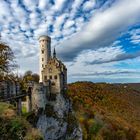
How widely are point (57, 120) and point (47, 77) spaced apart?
698 centimetres

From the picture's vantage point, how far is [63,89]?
46844 mm

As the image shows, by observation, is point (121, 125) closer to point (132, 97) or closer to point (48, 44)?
point (48, 44)

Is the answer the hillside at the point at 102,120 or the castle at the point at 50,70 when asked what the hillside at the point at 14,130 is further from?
the hillside at the point at 102,120

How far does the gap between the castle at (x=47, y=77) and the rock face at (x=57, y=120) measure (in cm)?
74

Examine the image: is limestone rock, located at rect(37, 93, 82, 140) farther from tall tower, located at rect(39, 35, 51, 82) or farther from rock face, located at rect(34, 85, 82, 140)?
tall tower, located at rect(39, 35, 51, 82)

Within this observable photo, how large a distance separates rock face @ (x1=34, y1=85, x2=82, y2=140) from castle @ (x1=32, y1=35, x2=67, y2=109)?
0.74m

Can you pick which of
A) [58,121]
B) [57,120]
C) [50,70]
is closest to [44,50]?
[50,70]

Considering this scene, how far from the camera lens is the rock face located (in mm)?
42312

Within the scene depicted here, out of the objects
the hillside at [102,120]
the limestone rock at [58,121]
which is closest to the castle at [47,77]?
the limestone rock at [58,121]

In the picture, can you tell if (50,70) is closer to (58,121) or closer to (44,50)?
(44,50)

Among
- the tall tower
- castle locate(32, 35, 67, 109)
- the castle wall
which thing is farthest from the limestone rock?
the tall tower

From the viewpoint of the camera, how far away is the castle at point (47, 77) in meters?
40.4

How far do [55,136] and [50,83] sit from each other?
8251 millimetres

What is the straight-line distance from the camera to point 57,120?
4588 cm
